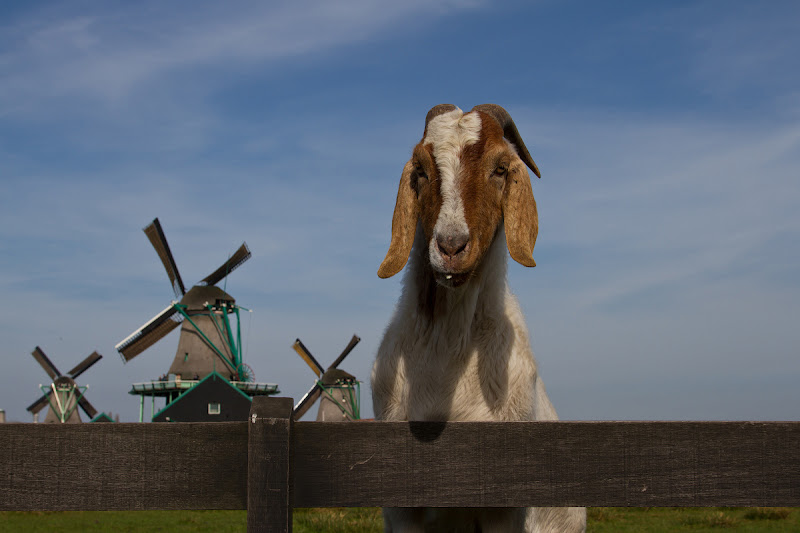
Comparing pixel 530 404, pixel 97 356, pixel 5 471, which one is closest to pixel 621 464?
pixel 530 404

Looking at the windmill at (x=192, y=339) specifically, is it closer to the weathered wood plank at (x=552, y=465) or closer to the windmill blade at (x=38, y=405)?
the windmill blade at (x=38, y=405)

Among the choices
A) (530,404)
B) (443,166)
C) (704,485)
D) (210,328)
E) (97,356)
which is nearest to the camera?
(704,485)

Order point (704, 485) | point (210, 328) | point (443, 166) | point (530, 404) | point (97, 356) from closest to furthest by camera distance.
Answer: point (704, 485)
point (443, 166)
point (530, 404)
point (210, 328)
point (97, 356)

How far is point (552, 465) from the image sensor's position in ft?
9.02

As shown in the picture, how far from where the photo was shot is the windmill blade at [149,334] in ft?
134

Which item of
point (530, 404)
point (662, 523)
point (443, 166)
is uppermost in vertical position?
point (443, 166)

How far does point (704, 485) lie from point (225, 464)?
6.03 feet

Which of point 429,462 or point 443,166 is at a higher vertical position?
point 443,166

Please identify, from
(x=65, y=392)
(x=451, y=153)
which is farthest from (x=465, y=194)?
(x=65, y=392)

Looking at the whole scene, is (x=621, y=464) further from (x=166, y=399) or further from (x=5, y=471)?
(x=166, y=399)

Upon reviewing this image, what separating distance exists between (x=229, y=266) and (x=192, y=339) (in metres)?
5.74

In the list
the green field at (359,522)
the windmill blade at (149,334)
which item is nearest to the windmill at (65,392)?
the windmill blade at (149,334)

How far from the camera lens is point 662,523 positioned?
409 inches

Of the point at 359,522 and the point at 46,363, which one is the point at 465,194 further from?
the point at 46,363
